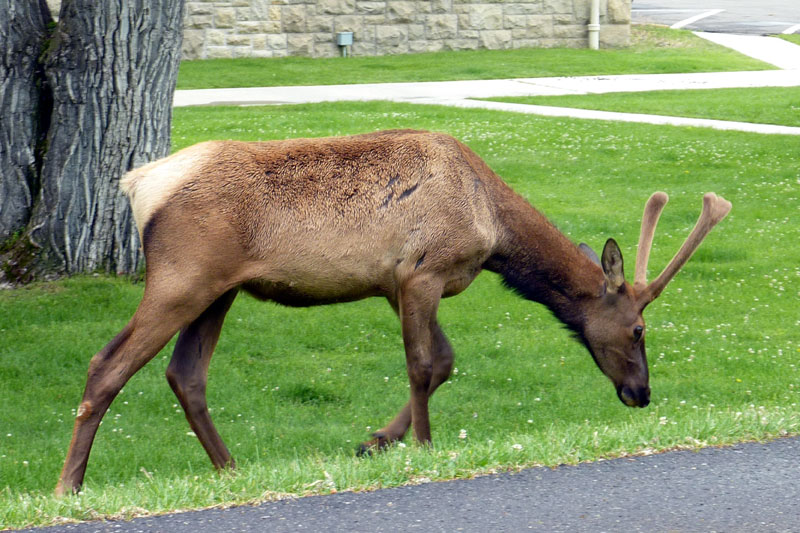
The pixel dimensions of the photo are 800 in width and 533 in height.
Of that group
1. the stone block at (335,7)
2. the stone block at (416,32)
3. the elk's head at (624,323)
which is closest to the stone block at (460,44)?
the stone block at (416,32)

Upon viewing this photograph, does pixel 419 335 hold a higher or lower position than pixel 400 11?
lower

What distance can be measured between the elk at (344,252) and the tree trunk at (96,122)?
314 cm

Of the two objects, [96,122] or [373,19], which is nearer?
[96,122]

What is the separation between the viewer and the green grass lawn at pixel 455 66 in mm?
20359

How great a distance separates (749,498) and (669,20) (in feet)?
97.4

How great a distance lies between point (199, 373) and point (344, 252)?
1.03m

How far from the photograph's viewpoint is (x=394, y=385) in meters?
7.02

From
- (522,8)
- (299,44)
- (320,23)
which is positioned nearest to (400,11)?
(320,23)

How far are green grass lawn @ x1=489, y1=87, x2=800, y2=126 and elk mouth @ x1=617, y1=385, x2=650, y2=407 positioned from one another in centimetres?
1074

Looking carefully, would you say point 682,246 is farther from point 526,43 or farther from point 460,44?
point 526,43

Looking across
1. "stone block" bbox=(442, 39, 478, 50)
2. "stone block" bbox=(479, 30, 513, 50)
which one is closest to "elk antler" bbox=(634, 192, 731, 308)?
"stone block" bbox=(442, 39, 478, 50)

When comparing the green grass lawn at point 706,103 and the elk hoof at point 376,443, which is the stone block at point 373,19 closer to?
the green grass lawn at point 706,103

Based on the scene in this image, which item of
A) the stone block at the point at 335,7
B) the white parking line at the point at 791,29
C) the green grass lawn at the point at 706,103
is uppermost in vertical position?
the stone block at the point at 335,7

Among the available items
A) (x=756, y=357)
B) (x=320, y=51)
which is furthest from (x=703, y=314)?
(x=320, y=51)
